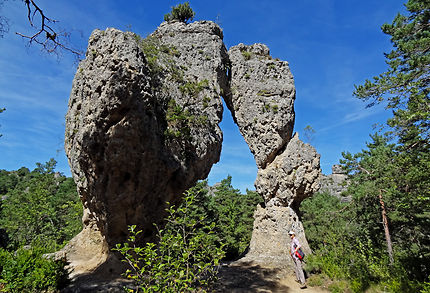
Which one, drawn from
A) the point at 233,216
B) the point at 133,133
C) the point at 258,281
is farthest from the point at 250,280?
the point at 233,216

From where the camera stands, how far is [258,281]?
895cm

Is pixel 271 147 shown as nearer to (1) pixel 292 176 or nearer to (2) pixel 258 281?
(1) pixel 292 176

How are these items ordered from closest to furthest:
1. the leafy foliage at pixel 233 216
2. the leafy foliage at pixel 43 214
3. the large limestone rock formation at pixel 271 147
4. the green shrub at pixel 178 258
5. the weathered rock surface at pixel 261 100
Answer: the green shrub at pixel 178 258, the large limestone rock formation at pixel 271 147, the weathered rock surface at pixel 261 100, the leafy foliage at pixel 43 214, the leafy foliage at pixel 233 216

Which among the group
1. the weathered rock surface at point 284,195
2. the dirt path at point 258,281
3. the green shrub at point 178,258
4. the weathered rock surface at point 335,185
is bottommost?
the dirt path at point 258,281

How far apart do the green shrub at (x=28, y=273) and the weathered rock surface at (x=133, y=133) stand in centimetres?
208

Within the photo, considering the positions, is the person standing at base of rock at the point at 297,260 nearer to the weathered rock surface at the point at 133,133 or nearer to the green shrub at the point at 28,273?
the weathered rock surface at the point at 133,133

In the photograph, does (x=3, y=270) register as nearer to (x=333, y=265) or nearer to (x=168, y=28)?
(x=333, y=265)

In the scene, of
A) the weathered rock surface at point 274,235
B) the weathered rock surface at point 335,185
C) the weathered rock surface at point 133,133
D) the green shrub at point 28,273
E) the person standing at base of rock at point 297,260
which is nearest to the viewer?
the green shrub at point 28,273

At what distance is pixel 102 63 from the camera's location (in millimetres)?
7418

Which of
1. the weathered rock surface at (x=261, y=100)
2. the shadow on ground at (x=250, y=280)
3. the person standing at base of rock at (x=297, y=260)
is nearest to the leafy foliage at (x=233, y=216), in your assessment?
the shadow on ground at (x=250, y=280)

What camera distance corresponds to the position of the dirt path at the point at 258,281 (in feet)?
26.2

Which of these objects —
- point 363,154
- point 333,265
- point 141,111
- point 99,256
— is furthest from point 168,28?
point 363,154

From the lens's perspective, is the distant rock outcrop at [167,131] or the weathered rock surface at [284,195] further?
the weathered rock surface at [284,195]

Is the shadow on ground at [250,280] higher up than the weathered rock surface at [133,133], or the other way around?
the weathered rock surface at [133,133]
